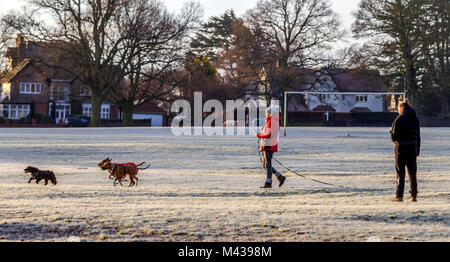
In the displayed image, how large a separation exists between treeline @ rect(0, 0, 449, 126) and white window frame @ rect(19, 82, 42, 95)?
21832 mm

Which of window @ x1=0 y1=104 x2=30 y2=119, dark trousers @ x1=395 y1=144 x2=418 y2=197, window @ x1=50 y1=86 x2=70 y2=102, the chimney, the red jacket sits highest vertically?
the chimney

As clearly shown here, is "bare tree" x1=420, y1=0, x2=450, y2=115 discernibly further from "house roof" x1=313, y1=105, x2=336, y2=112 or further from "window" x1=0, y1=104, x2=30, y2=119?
"window" x1=0, y1=104, x2=30, y2=119

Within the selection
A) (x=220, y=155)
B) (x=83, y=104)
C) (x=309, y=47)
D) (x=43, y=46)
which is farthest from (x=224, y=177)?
A: (x=83, y=104)

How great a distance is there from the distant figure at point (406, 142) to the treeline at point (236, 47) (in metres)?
42.8

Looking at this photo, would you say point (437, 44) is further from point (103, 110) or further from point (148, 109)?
point (103, 110)

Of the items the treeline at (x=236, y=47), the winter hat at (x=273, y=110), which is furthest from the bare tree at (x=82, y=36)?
the winter hat at (x=273, y=110)

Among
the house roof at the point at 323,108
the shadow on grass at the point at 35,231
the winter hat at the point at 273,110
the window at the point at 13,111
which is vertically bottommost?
the shadow on grass at the point at 35,231

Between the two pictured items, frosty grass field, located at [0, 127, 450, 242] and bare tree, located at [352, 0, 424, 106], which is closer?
frosty grass field, located at [0, 127, 450, 242]

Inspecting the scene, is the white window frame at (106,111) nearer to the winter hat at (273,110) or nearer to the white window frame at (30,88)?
the white window frame at (30,88)

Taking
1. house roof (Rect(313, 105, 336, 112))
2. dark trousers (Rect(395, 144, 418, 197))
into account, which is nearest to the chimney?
dark trousers (Rect(395, 144, 418, 197))

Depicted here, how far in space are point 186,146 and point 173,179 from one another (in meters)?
13.3

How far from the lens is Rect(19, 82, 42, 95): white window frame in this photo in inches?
3179

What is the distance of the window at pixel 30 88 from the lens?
80.8m
